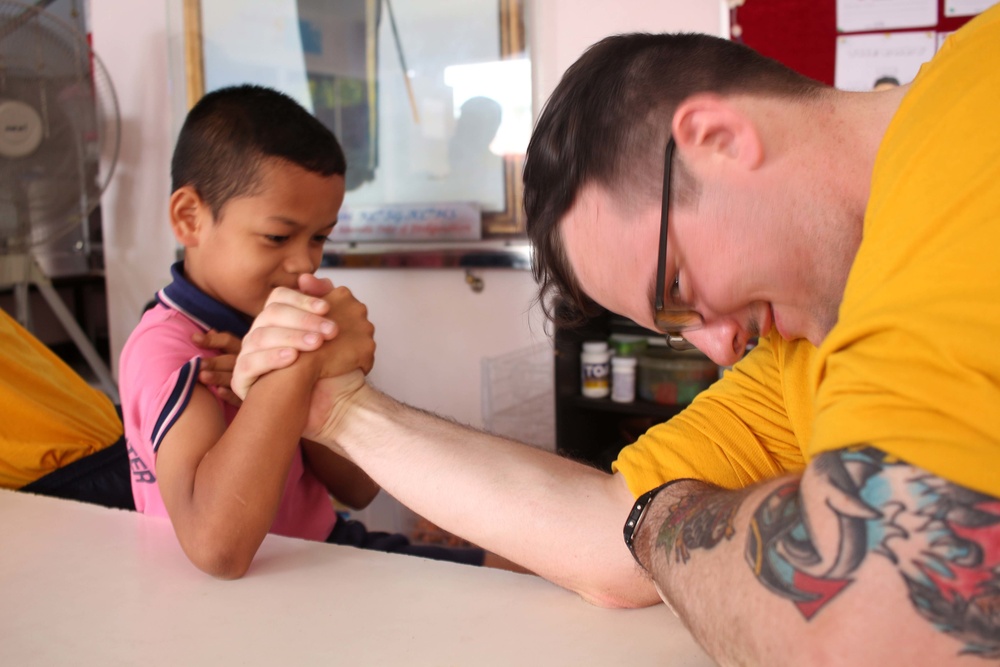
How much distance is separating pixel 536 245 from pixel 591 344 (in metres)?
1.42

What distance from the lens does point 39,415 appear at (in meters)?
1.29

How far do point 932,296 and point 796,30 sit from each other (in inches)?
76.0

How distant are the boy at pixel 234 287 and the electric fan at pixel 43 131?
1763mm

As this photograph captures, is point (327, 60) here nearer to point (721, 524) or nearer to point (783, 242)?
point (783, 242)

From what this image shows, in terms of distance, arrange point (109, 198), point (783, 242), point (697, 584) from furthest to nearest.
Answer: point (109, 198) → point (783, 242) → point (697, 584)

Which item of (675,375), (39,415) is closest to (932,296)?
(39,415)

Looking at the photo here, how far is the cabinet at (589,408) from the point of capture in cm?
223

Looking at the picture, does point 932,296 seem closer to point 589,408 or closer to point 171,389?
point 171,389

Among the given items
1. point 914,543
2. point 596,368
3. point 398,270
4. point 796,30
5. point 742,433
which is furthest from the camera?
point 398,270

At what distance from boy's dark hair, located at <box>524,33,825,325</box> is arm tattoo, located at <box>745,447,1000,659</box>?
0.32m

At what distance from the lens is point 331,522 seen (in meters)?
1.31

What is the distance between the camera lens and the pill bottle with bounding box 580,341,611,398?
88.6 inches

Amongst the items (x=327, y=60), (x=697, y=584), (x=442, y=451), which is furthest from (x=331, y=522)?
(x=327, y=60)

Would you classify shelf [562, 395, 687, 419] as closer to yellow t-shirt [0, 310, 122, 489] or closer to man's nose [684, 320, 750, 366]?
yellow t-shirt [0, 310, 122, 489]
